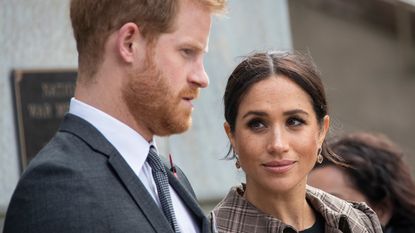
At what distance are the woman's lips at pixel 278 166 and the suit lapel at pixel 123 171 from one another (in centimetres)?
57

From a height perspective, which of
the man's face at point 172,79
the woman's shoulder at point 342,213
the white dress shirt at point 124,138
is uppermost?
the man's face at point 172,79

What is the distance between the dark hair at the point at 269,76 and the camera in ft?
10.9

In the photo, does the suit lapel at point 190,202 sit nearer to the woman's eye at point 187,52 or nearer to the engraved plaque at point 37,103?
the woman's eye at point 187,52

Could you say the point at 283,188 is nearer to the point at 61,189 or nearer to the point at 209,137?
the point at 61,189

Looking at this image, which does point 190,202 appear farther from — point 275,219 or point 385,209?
point 385,209

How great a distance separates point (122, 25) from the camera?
111 inches

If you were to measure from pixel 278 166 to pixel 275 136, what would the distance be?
0.30 ft

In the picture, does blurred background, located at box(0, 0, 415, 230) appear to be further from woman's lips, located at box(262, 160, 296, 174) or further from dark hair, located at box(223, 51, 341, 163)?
woman's lips, located at box(262, 160, 296, 174)

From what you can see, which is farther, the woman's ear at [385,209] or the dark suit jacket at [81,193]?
the woman's ear at [385,209]

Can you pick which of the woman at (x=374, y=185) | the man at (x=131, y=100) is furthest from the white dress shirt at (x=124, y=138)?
the woman at (x=374, y=185)

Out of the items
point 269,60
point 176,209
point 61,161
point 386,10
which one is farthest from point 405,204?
point 386,10

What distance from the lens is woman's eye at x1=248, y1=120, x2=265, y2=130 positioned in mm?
3240

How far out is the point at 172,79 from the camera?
2.81 metres

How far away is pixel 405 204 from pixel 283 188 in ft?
4.39
